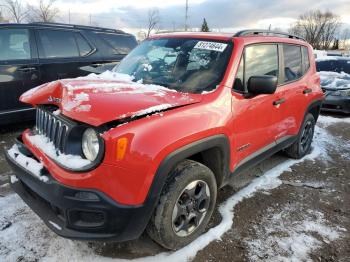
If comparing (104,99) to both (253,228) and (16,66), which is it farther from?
(16,66)

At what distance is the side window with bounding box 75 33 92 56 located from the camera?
22.0ft

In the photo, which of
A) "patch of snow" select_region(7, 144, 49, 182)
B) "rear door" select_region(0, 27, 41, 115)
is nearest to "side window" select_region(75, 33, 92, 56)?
"rear door" select_region(0, 27, 41, 115)

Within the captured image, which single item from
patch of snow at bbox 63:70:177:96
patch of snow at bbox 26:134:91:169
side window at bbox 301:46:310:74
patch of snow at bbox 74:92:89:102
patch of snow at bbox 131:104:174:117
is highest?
side window at bbox 301:46:310:74

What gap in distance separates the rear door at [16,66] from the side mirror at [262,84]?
12.7ft

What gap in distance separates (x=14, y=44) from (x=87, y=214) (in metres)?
4.23

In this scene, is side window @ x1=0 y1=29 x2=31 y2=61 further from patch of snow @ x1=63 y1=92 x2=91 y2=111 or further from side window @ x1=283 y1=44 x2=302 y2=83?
side window @ x1=283 y1=44 x2=302 y2=83

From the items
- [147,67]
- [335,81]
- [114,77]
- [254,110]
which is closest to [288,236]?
[254,110]

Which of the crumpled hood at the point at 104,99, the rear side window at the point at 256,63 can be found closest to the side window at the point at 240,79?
the rear side window at the point at 256,63

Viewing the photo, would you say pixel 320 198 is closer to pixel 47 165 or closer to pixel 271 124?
pixel 271 124

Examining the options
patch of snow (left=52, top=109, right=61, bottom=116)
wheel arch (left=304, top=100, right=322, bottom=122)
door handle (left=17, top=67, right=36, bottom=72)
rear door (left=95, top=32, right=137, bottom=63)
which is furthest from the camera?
rear door (left=95, top=32, right=137, bottom=63)

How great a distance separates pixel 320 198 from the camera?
165 inches

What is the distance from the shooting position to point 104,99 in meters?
2.63

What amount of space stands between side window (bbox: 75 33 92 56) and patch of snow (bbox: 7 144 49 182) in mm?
3803

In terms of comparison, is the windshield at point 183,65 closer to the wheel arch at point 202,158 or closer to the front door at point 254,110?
the front door at point 254,110
